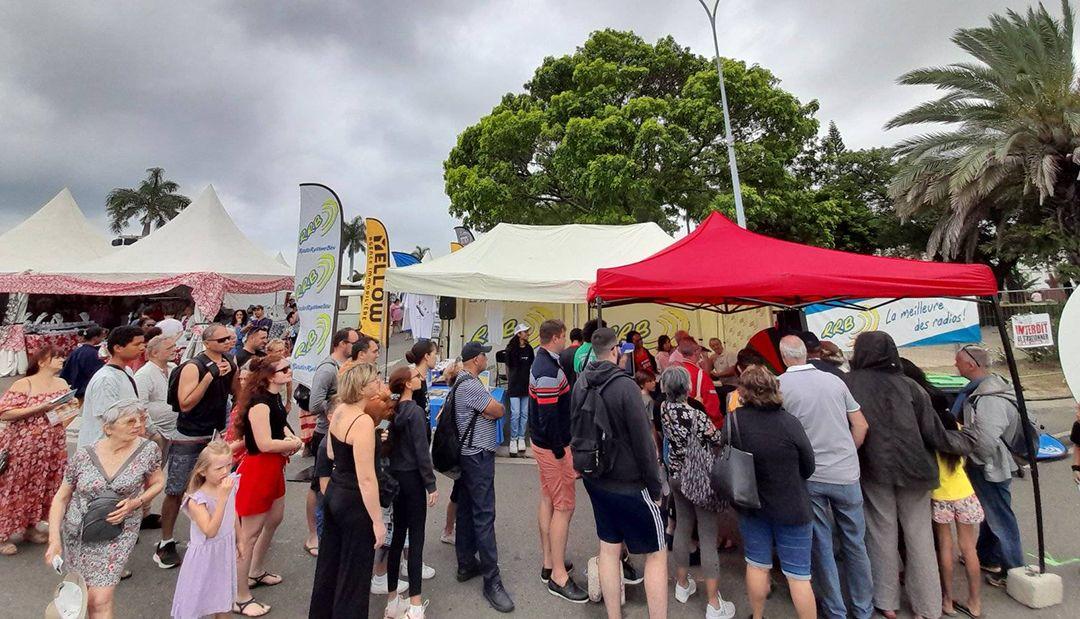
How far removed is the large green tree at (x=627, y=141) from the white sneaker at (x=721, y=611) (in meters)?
11.2

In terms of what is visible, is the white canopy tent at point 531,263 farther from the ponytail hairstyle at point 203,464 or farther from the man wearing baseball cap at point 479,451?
the ponytail hairstyle at point 203,464

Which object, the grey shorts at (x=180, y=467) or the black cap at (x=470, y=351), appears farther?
the grey shorts at (x=180, y=467)

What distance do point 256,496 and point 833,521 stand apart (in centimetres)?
386

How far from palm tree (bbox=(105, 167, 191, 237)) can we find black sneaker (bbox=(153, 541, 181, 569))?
39.3 meters

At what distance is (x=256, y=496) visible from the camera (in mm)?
2977

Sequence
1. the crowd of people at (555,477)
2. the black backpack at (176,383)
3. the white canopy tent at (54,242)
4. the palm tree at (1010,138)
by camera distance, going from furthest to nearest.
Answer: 1. the white canopy tent at (54,242)
2. the palm tree at (1010,138)
3. the black backpack at (176,383)
4. the crowd of people at (555,477)

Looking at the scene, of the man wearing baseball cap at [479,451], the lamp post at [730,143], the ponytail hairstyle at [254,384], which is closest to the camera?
the ponytail hairstyle at [254,384]

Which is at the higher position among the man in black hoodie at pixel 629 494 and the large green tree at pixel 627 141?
the large green tree at pixel 627 141

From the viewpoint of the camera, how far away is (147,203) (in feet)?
111

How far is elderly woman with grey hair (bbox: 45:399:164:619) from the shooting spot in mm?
2316

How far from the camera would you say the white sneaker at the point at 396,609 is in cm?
286

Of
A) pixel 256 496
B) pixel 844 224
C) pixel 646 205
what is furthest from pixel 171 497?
pixel 844 224

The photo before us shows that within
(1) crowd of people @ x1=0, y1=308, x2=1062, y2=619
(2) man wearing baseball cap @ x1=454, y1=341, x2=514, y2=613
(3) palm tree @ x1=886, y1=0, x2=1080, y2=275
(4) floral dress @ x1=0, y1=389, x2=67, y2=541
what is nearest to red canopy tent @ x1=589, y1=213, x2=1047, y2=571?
(1) crowd of people @ x1=0, y1=308, x2=1062, y2=619

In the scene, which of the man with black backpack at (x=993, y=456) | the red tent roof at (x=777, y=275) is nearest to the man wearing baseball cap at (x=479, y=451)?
the red tent roof at (x=777, y=275)
